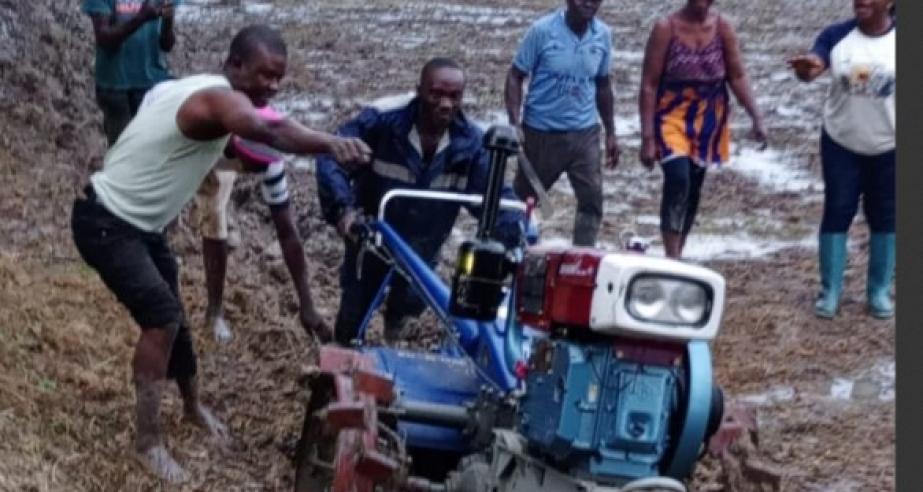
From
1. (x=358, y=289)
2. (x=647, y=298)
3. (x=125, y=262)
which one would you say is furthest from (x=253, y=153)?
(x=647, y=298)

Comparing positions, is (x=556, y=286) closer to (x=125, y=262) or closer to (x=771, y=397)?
(x=125, y=262)

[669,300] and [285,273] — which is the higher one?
[669,300]

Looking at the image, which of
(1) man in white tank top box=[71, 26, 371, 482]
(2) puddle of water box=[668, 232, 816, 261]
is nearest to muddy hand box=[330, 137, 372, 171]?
(1) man in white tank top box=[71, 26, 371, 482]

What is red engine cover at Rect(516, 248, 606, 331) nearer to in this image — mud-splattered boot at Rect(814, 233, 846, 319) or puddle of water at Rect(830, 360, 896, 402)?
puddle of water at Rect(830, 360, 896, 402)

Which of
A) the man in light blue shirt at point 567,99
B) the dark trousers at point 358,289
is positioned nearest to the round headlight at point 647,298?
the dark trousers at point 358,289

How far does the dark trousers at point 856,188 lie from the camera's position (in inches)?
348

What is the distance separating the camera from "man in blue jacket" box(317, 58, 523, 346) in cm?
691

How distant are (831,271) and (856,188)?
0.41m

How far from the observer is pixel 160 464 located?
20.8ft

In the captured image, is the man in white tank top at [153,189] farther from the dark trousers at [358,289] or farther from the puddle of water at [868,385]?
the puddle of water at [868,385]

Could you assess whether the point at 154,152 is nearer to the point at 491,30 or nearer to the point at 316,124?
the point at 316,124

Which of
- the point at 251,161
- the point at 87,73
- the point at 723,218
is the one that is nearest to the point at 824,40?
the point at 723,218

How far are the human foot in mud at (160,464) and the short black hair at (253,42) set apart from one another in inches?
54.1

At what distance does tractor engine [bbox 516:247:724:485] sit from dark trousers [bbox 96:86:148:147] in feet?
15.1
